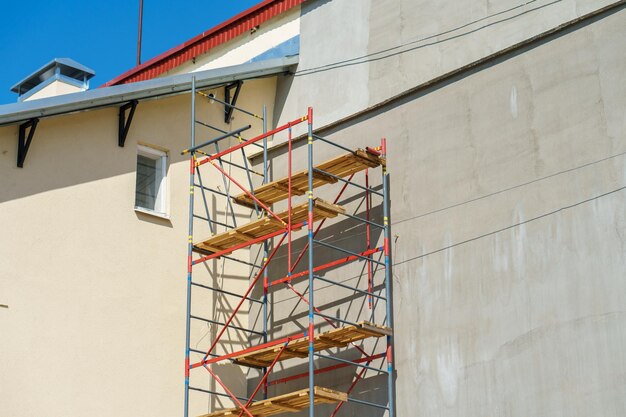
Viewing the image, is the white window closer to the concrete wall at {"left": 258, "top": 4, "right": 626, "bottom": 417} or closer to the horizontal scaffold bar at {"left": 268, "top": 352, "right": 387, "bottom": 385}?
the concrete wall at {"left": 258, "top": 4, "right": 626, "bottom": 417}

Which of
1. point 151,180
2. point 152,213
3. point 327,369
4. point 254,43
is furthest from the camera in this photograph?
point 254,43

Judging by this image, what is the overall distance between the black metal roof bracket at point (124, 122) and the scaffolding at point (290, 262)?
0.86m

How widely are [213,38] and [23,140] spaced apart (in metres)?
4.73

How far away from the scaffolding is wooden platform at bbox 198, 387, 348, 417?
1cm

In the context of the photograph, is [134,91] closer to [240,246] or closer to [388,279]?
[240,246]

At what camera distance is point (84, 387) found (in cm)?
1309

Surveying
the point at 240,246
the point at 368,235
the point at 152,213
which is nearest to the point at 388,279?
the point at 368,235

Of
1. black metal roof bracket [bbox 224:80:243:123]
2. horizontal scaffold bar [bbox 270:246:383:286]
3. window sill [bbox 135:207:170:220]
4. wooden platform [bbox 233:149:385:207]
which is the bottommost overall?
horizontal scaffold bar [bbox 270:246:383:286]

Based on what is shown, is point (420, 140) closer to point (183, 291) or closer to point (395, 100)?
point (395, 100)

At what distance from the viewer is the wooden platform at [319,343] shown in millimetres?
12625

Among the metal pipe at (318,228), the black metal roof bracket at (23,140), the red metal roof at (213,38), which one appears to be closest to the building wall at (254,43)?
the red metal roof at (213,38)

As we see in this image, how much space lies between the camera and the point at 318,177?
45.6ft

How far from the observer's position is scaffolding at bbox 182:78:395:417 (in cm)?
1293

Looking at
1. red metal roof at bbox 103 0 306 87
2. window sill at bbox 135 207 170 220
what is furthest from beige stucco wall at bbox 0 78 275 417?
red metal roof at bbox 103 0 306 87
